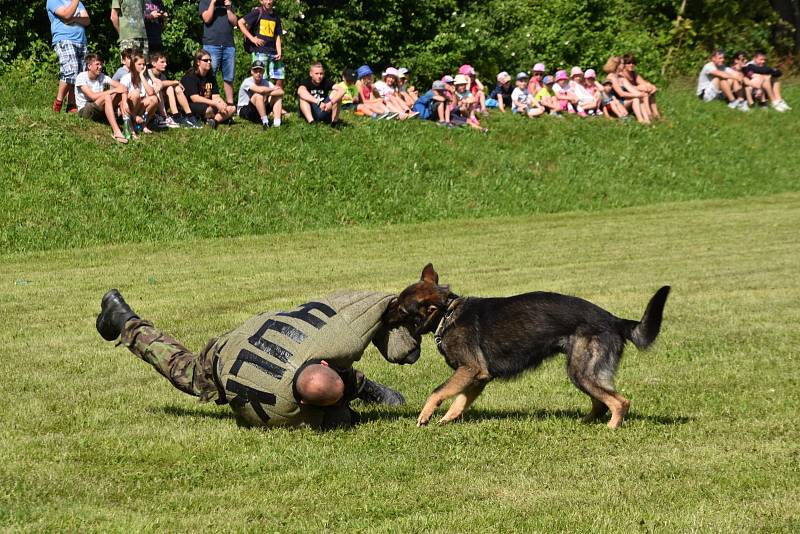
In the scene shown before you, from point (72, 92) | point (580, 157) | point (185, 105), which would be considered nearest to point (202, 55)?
point (185, 105)

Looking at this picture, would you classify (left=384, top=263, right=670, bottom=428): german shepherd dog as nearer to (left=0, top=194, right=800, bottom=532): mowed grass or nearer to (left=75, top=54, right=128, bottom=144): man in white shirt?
(left=0, top=194, right=800, bottom=532): mowed grass

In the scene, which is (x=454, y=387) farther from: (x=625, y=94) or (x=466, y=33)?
(x=466, y=33)

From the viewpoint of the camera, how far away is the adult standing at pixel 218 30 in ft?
66.6

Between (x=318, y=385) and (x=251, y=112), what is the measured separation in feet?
49.3

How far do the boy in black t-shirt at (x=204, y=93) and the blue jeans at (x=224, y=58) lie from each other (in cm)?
71

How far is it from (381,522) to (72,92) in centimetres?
1591

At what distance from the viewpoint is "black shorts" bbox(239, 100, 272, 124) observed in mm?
20703

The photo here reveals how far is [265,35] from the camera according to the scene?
2075 centimetres

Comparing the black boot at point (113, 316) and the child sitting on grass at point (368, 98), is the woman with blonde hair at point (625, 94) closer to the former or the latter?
the child sitting on grass at point (368, 98)

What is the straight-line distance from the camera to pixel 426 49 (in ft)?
91.6

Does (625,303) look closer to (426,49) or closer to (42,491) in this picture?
(42,491)

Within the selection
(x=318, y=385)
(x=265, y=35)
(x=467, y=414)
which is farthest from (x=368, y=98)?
(x=318, y=385)

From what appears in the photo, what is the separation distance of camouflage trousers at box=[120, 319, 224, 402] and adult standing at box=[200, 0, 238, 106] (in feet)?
44.2

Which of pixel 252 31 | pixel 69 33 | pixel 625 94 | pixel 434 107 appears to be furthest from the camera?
pixel 625 94
